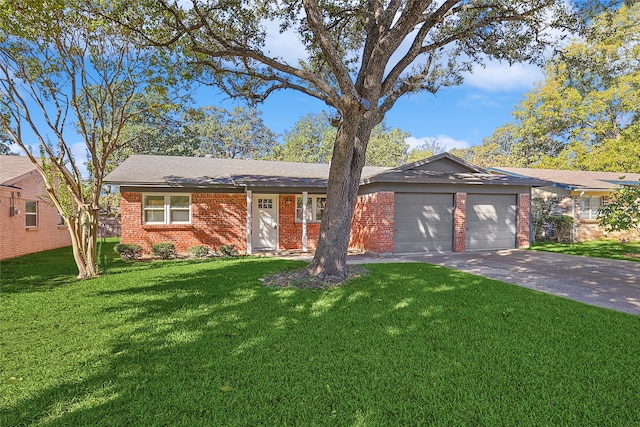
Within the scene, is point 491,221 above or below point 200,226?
above

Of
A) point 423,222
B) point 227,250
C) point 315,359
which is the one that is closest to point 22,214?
point 227,250

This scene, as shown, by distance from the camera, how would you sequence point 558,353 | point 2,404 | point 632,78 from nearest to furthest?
point 2,404, point 558,353, point 632,78

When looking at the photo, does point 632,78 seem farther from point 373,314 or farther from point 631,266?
point 373,314

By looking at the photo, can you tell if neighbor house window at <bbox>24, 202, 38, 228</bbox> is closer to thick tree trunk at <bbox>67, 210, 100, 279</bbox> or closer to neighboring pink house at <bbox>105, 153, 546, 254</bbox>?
neighboring pink house at <bbox>105, 153, 546, 254</bbox>

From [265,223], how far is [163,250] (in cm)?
395

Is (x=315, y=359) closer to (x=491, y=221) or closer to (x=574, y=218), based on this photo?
(x=491, y=221)

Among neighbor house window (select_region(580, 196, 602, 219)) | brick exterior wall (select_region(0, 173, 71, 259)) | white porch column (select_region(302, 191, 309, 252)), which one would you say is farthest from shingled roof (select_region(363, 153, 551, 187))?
brick exterior wall (select_region(0, 173, 71, 259))

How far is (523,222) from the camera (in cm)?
1392

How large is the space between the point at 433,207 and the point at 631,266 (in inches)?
229

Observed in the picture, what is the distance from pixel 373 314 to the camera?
5223 millimetres

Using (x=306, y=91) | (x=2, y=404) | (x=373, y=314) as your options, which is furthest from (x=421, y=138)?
(x=2, y=404)

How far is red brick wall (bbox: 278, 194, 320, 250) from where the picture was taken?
14.0 m

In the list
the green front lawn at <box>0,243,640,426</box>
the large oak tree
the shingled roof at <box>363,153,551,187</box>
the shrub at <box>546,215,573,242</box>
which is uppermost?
the large oak tree

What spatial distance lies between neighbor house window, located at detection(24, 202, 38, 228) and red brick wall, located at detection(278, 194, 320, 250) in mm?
10193
